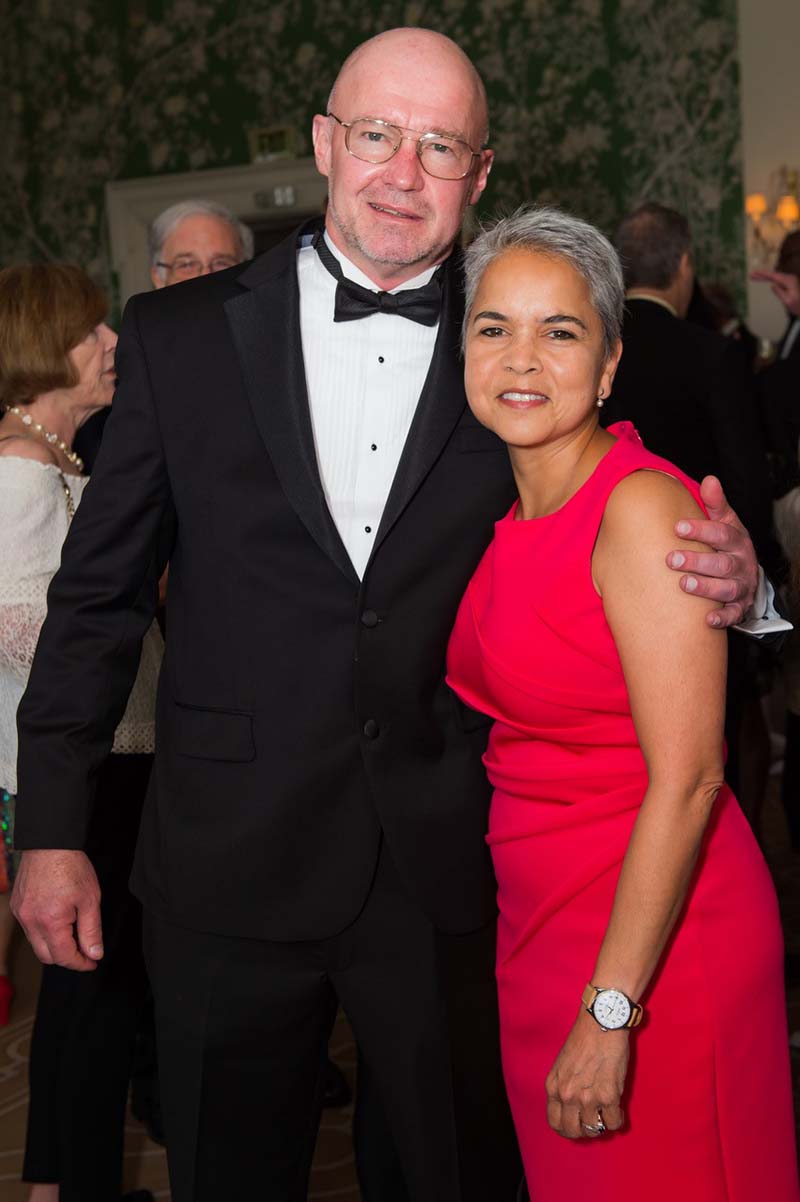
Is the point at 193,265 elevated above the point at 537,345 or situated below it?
above

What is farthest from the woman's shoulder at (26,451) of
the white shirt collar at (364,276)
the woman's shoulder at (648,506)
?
the woman's shoulder at (648,506)

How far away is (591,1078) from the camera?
1473 millimetres

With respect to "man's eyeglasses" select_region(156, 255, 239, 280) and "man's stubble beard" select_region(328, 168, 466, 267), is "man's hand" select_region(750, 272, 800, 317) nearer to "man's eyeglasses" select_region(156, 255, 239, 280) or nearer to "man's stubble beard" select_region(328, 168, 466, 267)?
"man's eyeglasses" select_region(156, 255, 239, 280)

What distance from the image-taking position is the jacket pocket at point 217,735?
1693 millimetres

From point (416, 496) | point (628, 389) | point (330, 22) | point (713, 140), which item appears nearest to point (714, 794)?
point (416, 496)

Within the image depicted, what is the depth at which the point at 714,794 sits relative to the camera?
1496 millimetres

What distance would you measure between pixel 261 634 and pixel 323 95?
263 inches

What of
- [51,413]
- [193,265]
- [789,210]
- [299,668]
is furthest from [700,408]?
[789,210]

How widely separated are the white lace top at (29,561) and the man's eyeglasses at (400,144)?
1.00 meters

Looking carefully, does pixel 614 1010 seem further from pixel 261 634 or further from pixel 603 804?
pixel 261 634

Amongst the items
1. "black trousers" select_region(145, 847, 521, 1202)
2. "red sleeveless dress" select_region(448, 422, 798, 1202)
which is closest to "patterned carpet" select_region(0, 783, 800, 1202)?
"black trousers" select_region(145, 847, 521, 1202)

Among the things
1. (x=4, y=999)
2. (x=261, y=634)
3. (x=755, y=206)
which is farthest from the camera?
(x=755, y=206)

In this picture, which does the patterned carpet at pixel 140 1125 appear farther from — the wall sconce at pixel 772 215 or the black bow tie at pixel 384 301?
the wall sconce at pixel 772 215

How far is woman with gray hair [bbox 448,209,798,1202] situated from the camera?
1.47m
